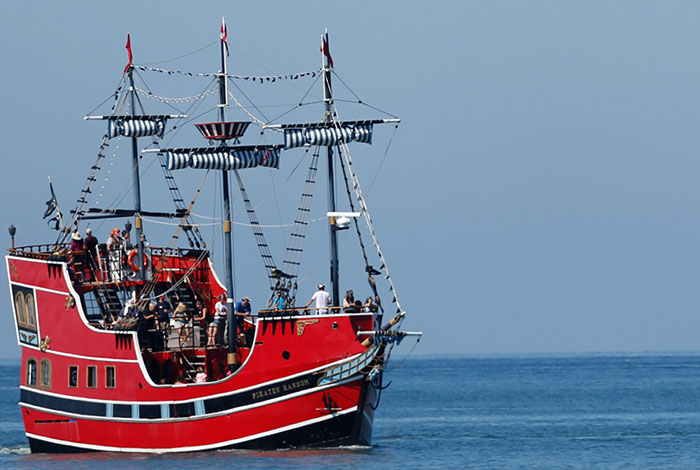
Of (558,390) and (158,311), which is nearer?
(158,311)

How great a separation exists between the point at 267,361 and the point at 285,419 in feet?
5.31

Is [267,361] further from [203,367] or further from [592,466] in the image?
[592,466]

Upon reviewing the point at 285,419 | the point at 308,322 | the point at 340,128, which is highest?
the point at 340,128

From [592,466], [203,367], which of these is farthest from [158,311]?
[592,466]

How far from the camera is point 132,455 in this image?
37.1m

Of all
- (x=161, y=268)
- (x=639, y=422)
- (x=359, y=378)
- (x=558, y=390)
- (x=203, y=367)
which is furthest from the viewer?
(x=558, y=390)

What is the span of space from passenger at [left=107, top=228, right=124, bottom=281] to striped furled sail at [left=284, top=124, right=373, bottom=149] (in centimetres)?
625

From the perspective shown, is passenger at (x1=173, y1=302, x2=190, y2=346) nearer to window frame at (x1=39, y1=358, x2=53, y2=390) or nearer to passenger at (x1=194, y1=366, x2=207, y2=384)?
passenger at (x1=194, y1=366, x2=207, y2=384)

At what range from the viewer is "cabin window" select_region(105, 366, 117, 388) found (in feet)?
122

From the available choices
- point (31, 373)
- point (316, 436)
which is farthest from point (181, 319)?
point (316, 436)

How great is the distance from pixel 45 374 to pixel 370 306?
10.5 metres

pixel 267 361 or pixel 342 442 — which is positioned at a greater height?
pixel 267 361

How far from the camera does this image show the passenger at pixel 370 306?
35612 mm

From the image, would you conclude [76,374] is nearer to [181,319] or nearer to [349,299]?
[181,319]
